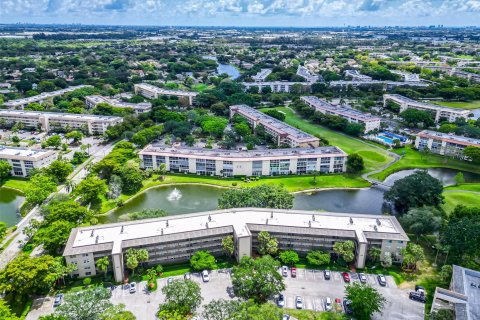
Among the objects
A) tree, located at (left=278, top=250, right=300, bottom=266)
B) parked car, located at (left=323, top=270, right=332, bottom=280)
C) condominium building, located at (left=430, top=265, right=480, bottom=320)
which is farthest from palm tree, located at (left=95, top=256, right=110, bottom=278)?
condominium building, located at (left=430, top=265, right=480, bottom=320)

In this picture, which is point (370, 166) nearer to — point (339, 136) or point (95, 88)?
point (339, 136)

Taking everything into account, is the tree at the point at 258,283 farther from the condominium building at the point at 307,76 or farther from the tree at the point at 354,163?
the condominium building at the point at 307,76

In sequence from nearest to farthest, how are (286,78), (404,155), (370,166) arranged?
1. (370,166)
2. (404,155)
3. (286,78)

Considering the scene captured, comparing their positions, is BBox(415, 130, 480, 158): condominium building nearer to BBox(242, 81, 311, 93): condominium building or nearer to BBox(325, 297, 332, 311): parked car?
BBox(325, 297, 332, 311): parked car

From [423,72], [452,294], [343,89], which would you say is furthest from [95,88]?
[423,72]

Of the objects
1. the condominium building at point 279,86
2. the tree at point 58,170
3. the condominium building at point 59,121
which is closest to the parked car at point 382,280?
the tree at point 58,170

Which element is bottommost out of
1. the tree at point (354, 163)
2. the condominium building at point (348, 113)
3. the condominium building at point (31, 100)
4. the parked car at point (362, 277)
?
the parked car at point (362, 277)

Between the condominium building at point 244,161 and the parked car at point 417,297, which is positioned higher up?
the condominium building at point 244,161
